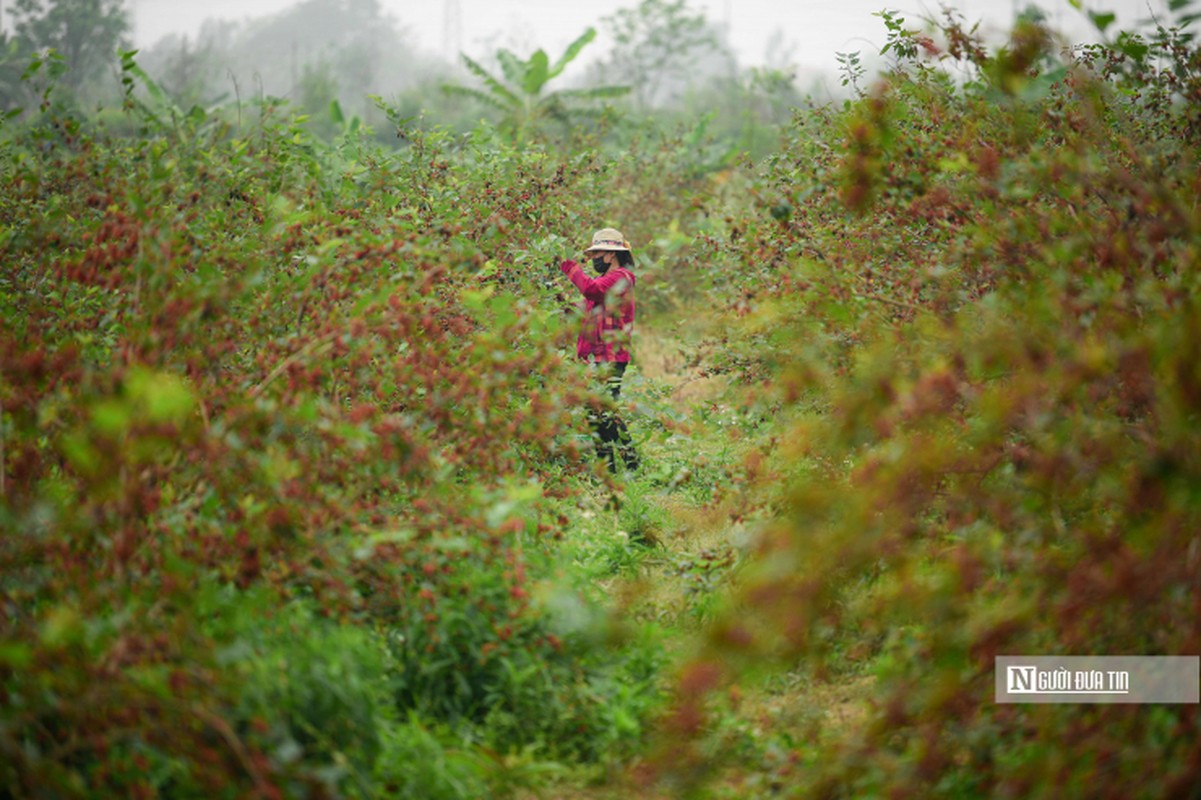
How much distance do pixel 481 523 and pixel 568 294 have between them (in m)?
4.19

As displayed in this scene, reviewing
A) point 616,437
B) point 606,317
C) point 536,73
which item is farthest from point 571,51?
point 616,437

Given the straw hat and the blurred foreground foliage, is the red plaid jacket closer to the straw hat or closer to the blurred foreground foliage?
the straw hat

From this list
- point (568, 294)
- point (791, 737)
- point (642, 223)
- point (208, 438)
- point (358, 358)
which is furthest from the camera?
point (642, 223)

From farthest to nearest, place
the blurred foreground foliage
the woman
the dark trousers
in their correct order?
1. the woman
2. the dark trousers
3. the blurred foreground foliage

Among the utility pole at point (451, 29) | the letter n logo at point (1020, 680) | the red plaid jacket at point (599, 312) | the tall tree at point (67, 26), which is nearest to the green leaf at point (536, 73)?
the red plaid jacket at point (599, 312)

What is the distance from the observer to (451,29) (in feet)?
395

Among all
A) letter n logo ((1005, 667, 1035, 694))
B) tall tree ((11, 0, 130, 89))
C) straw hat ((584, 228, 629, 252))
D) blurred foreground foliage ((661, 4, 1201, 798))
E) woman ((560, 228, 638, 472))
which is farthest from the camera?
tall tree ((11, 0, 130, 89))

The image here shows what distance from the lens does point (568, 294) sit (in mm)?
7988

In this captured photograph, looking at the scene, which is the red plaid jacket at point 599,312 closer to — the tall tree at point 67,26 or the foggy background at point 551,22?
the foggy background at point 551,22

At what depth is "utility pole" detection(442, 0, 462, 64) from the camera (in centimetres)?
11912

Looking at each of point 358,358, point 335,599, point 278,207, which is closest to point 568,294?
point 278,207

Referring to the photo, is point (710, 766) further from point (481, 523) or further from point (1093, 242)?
point (1093, 242)

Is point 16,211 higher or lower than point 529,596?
higher

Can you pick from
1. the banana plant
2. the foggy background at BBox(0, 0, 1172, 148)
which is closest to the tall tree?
the foggy background at BBox(0, 0, 1172, 148)
